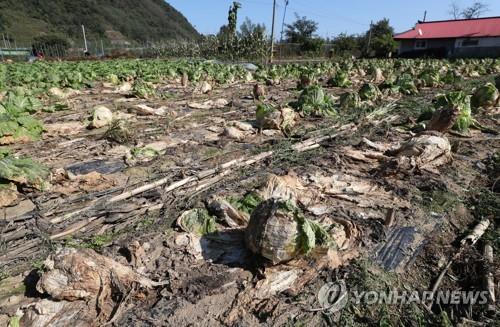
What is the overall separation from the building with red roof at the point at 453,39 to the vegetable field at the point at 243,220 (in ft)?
128

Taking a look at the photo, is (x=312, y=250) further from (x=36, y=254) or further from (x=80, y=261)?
(x=36, y=254)

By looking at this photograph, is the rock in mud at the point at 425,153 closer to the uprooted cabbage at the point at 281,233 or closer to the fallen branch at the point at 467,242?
the fallen branch at the point at 467,242

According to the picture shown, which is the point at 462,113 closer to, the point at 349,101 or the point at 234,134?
the point at 349,101

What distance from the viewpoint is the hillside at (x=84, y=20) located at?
71500 millimetres

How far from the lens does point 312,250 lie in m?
2.90

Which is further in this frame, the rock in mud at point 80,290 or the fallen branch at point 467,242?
the fallen branch at point 467,242

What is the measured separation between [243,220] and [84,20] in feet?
305

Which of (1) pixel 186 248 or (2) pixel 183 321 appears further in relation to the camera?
(1) pixel 186 248

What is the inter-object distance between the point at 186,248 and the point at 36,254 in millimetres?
1302

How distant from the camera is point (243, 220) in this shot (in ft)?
11.2

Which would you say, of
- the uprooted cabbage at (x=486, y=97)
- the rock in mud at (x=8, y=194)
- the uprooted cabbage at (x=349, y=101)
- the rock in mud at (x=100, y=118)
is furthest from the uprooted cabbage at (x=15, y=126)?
the uprooted cabbage at (x=486, y=97)

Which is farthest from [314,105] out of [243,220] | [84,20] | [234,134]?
[84,20]

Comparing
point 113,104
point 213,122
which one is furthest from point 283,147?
point 113,104

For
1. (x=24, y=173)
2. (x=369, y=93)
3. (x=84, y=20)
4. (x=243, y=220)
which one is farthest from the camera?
(x=84, y=20)
